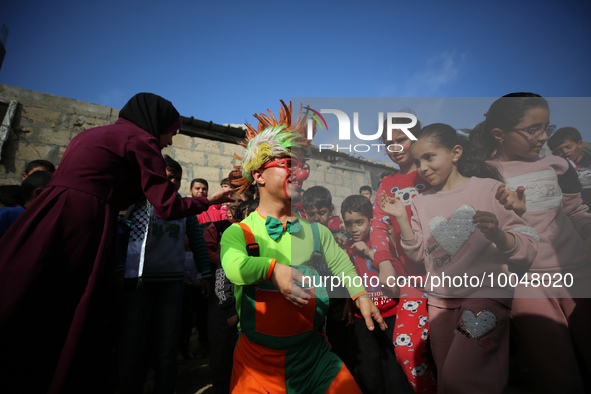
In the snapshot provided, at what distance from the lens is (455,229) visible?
1704 mm

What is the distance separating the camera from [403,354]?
214cm

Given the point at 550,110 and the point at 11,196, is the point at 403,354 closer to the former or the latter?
the point at 550,110

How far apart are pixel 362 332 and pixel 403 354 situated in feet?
1.26

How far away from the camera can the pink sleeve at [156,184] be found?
1546 millimetres

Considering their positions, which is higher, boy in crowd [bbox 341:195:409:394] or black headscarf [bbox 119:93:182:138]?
black headscarf [bbox 119:93:182:138]

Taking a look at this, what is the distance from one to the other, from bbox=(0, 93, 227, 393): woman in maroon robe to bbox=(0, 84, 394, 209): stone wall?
14.8 feet

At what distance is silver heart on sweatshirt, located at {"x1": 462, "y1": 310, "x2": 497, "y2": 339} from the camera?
1.65 m

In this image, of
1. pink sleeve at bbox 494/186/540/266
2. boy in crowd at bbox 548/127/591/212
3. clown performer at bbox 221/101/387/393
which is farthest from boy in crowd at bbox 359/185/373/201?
boy in crowd at bbox 548/127/591/212

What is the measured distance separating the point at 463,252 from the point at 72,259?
195 cm

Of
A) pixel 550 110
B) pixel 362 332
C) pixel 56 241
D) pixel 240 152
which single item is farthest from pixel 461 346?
pixel 240 152

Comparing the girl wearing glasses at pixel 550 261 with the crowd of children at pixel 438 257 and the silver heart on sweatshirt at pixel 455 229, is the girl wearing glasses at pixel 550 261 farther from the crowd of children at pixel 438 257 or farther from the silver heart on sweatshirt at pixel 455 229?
the silver heart on sweatshirt at pixel 455 229

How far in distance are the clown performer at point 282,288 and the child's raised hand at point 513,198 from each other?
928 mm

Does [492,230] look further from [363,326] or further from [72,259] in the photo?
[72,259]

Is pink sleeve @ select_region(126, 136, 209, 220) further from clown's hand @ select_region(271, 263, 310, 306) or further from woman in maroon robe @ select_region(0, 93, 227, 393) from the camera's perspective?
clown's hand @ select_region(271, 263, 310, 306)
